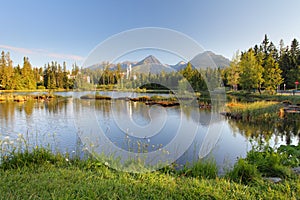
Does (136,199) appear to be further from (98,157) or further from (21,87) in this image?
(21,87)

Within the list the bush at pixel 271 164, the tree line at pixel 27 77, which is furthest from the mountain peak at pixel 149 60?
the tree line at pixel 27 77

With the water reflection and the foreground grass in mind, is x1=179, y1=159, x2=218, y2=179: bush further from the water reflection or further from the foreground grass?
the water reflection

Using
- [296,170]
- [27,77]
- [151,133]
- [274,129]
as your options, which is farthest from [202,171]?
[27,77]

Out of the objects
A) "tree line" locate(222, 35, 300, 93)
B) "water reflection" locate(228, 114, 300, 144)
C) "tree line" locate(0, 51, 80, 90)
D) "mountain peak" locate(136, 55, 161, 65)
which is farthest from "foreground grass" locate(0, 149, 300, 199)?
"tree line" locate(0, 51, 80, 90)

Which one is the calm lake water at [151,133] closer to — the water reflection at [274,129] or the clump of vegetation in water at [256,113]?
the water reflection at [274,129]

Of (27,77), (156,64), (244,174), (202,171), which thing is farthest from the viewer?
(27,77)

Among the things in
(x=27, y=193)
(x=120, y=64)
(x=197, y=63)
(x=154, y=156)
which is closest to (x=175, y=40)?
(x=197, y=63)

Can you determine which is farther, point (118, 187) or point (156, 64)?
point (156, 64)

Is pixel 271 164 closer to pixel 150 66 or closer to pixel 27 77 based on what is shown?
pixel 150 66

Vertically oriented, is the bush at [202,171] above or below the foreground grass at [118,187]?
→ below
